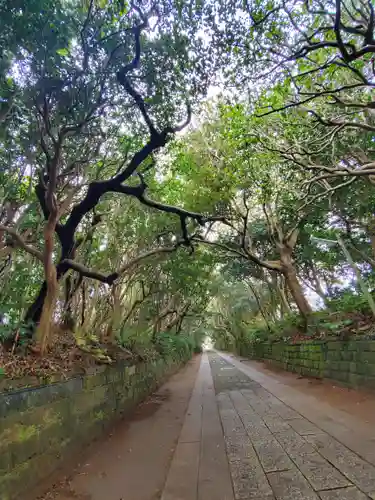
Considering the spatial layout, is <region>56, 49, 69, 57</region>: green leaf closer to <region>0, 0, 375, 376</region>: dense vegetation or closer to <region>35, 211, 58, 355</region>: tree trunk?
<region>0, 0, 375, 376</region>: dense vegetation

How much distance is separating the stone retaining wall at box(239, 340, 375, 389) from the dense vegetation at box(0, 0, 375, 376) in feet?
1.62

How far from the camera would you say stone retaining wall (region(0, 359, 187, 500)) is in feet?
9.71

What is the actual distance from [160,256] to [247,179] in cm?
332

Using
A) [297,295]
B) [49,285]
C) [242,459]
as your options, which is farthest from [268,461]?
[297,295]

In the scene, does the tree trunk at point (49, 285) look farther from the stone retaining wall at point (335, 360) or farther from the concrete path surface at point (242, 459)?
the stone retaining wall at point (335, 360)

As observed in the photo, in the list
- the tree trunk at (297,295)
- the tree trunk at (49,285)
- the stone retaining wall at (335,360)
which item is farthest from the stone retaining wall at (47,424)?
the tree trunk at (297,295)

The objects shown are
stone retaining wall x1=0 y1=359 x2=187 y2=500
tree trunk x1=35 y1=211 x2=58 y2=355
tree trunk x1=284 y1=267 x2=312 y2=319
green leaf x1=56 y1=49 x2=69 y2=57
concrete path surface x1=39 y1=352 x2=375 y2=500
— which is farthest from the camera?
tree trunk x1=284 y1=267 x2=312 y2=319

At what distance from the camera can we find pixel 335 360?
796 centimetres

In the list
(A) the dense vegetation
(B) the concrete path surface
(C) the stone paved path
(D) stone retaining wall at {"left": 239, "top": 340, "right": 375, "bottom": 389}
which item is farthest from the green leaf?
(D) stone retaining wall at {"left": 239, "top": 340, "right": 375, "bottom": 389}

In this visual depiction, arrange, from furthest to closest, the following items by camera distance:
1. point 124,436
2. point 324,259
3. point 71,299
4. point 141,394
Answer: point 324,259 → point 141,394 → point 71,299 → point 124,436

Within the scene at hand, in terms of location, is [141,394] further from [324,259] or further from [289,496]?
[324,259]

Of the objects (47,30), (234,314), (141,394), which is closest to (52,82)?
(47,30)

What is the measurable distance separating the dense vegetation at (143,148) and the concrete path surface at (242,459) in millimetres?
1598

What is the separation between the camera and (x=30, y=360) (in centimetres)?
402
